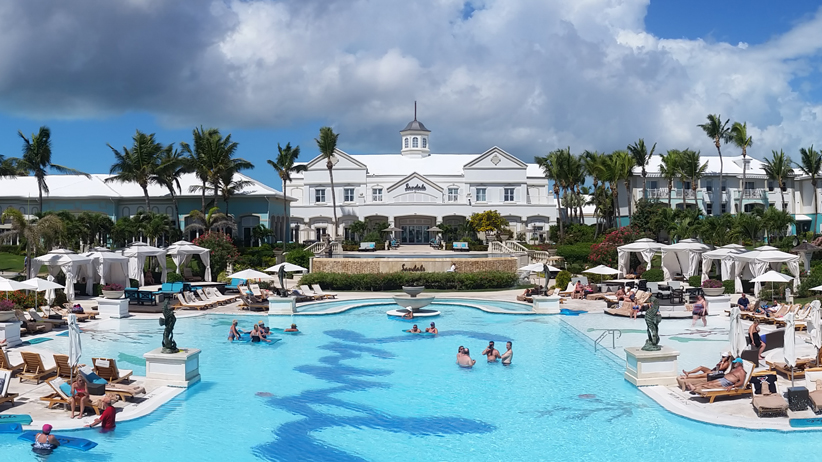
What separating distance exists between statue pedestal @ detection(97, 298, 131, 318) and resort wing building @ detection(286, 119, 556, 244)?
40.9m

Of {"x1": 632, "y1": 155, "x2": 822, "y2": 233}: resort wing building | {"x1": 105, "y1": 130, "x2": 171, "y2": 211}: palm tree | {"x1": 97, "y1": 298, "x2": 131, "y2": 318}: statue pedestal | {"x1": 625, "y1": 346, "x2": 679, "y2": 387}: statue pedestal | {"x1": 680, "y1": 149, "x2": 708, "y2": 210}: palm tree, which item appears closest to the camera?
{"x1": 625, "y1": 346, "x2": 679, "y2": 387}: statue pedestal

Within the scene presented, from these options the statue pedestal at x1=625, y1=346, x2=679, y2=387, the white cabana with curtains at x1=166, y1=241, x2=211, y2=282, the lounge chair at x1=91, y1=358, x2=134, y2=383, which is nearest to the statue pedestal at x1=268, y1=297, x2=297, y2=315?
the white cabana with curtains at x1=166, y1=241, x2=211, y2=282

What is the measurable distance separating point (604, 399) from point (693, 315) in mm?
11405

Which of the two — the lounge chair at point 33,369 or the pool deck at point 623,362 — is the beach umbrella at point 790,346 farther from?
the lounge chair at point 33,369

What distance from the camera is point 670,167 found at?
60.3 m

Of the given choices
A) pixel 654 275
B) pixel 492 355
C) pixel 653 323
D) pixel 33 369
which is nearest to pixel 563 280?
pixel 654 275

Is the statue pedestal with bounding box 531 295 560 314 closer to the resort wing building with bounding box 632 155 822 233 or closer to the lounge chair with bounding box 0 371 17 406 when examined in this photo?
the lounge chair with bounding box 0 371 17 406

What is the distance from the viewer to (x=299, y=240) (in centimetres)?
6931

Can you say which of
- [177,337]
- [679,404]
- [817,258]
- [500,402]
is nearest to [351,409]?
[500,402]

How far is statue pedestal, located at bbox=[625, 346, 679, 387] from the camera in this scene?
1437 centimetres

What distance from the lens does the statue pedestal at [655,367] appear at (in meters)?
14.4

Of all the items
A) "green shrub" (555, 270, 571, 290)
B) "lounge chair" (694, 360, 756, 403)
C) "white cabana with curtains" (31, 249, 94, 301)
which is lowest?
"lounge chair" (694, 360, 756, 403)

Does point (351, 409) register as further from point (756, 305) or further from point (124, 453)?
point (756, 305)

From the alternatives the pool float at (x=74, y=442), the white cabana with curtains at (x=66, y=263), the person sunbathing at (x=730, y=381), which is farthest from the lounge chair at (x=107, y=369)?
the white cabana with curtains at (x=66, y=263)
